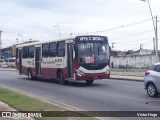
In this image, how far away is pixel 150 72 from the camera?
1691cm

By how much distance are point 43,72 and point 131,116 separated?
58.4 ft

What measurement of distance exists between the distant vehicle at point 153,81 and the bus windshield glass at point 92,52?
22.8 ft

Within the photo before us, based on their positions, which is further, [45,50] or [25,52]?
[25,52]

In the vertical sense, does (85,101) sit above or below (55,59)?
below

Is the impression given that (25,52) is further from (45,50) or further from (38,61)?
(45,50)

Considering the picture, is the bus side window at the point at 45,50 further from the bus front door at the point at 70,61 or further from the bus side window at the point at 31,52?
the bus front door at the point at 70,61

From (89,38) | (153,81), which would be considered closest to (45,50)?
(89,38)

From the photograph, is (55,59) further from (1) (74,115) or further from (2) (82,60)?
(1) (74,115)

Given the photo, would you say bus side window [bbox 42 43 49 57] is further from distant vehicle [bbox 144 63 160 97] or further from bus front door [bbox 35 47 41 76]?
distant vehicle [bbox 144 63 160 97]

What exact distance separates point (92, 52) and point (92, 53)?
0.06m

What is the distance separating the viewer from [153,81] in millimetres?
16578

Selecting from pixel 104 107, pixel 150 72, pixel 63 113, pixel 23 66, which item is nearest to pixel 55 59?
pixel 23 66

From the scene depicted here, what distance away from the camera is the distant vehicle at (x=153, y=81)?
16.3 m

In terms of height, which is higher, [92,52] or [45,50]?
[45,50]
